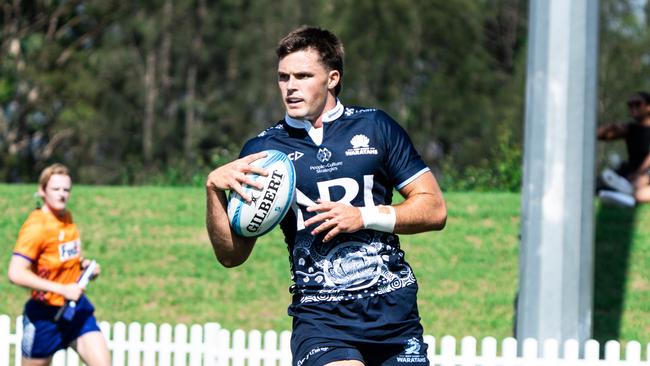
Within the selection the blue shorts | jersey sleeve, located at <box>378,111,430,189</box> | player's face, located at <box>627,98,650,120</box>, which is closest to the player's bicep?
the blue shorts

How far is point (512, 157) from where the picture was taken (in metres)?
15.5

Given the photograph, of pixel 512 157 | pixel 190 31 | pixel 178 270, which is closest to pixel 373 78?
pixel 190 31

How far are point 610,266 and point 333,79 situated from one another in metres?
7.98

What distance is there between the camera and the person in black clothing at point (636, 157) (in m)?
12.7

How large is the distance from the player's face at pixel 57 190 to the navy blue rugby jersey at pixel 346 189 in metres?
3.36

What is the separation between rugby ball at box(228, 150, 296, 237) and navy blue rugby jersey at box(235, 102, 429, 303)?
0.11 meters

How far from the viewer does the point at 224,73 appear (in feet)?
A: 144

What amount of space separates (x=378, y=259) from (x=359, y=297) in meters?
0.19

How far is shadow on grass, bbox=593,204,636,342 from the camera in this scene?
11492 mm

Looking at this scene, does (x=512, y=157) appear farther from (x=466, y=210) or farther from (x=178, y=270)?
(x=178, y=270)

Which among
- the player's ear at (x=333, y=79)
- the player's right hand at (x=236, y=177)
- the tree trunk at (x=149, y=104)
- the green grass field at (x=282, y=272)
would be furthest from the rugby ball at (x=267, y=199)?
the tree trunk at (x=149, y=104)

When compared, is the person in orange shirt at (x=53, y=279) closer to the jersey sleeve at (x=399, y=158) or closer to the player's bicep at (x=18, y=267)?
the player's bicep at (x=18, y=267)

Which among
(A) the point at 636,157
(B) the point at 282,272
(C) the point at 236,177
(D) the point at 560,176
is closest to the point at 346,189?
(C) the point at 236,177

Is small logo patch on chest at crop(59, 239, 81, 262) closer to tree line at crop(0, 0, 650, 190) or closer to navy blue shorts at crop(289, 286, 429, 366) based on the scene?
navy blue shorts at crop(289, 286, 429, 366)
